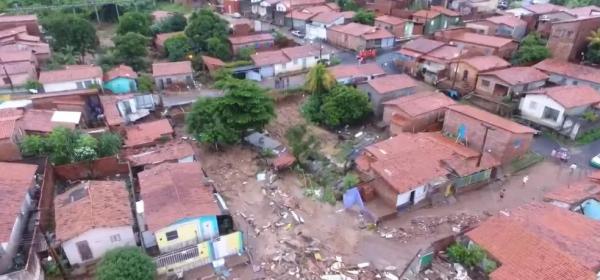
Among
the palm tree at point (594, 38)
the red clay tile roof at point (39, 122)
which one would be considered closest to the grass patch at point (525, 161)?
the palm tree at point (594, 38)

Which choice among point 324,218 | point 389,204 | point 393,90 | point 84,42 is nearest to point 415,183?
point 389,204

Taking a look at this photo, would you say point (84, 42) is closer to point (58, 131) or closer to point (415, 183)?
point (58, 131)

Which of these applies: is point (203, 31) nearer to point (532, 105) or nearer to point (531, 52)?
point (532, 105)

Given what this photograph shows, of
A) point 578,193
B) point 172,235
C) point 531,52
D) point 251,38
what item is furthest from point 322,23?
point 172,235

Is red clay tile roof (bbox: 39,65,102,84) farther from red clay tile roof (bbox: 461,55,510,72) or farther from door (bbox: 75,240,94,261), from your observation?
red clay tile roof (bbox: 461,55,510,72)

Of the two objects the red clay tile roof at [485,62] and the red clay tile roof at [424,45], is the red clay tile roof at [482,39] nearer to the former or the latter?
the red clay tile roof at [424,45]
